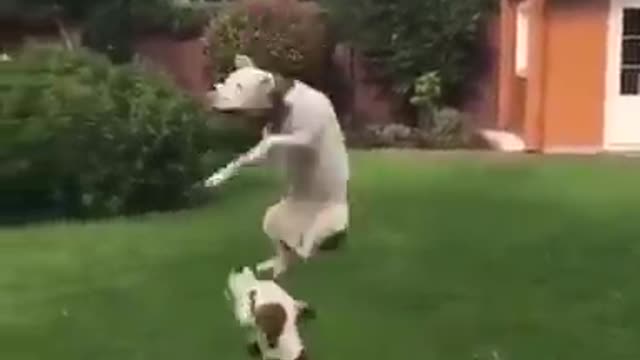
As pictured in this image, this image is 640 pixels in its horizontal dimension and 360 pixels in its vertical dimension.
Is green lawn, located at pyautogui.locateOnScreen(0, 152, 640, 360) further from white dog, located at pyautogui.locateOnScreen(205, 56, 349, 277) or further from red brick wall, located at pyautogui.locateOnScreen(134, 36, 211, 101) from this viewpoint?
red brick wall, located at pyautogui.locateOnScreen(134, 36, 211, 101)

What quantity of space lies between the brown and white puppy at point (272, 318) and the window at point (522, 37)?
17.3 metres

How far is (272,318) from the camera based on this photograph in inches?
195

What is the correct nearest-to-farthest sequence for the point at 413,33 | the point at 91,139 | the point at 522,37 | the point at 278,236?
1. the point at 278,236
2. the point at 91,139
3. the point at 413,33
4. the point at 522,37

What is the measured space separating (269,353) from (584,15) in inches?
651

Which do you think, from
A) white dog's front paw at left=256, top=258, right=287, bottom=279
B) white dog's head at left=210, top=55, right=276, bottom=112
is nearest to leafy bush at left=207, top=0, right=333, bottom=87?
white dog's front paw at left=256, top=258, right=287, bottom=279

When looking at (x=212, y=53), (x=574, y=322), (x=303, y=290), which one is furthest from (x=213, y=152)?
(x=574, y=322)

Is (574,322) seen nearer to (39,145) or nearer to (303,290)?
(303,290)

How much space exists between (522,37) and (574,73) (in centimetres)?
232

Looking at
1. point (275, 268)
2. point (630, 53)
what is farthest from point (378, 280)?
point (630, 53)

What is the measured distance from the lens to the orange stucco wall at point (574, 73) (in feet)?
67.9

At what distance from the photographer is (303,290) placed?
9164 millimetres

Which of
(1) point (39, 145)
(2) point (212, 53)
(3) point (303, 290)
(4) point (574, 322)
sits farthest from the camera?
(2) point (212, 53)

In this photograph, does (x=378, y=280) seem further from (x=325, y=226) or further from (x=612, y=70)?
(x=612, y=70)

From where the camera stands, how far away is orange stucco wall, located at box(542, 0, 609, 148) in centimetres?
2069
